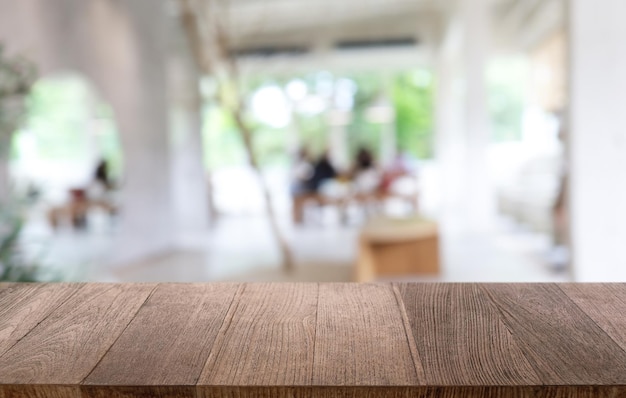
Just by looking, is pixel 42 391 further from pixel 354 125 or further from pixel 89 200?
pixel 354 125

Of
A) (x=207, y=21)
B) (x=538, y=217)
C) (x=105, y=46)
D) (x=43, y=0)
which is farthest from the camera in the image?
(x=538, y=217)

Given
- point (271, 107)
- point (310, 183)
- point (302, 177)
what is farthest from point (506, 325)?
point (271, 107)

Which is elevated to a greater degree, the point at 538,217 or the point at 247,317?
the point at 247,317

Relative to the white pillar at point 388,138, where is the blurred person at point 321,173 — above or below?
below

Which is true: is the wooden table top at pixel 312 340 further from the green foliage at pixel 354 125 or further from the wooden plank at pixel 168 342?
the green foliage at pixel 354 125

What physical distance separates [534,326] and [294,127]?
12.9 metres

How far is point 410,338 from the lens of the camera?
0.92 m

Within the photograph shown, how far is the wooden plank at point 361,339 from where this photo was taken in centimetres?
80

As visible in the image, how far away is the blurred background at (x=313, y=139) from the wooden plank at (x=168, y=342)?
6.33 ft

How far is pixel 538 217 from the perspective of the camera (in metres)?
8.23

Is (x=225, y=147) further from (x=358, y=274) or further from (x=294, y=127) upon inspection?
(x=358, y=274)

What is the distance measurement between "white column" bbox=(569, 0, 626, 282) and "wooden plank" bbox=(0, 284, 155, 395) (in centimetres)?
318

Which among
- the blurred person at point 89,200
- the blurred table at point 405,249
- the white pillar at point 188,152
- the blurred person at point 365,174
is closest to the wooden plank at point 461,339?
the blurred table at point 405,249

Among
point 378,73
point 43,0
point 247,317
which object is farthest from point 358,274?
point 378,73
